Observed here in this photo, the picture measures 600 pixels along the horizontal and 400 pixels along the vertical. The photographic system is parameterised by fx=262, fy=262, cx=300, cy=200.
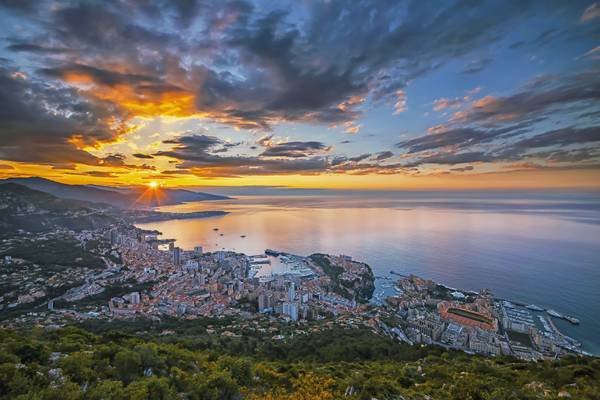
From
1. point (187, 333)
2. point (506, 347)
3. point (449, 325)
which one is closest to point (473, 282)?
point (449, 325)

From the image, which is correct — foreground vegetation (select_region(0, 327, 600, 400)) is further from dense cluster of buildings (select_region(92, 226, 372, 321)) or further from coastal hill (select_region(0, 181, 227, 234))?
coastal hill (select_region(0, 181, 227, 234))

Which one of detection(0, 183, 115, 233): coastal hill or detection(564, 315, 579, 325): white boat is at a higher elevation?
detection(0, 183, 115, 233): coastal hill

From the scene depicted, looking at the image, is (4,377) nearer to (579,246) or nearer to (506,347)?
(506,347)

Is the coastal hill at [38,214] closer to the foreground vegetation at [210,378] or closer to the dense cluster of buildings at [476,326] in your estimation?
the foreground vegetation at [210,378]

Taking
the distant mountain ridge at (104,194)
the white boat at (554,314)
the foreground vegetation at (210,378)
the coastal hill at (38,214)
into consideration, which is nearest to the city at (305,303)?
the white boat at (554,314)

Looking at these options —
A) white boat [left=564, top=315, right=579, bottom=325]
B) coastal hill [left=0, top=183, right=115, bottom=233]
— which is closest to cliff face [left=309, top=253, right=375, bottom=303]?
white boat [left=564, top=315, right=579, bottom=325]
